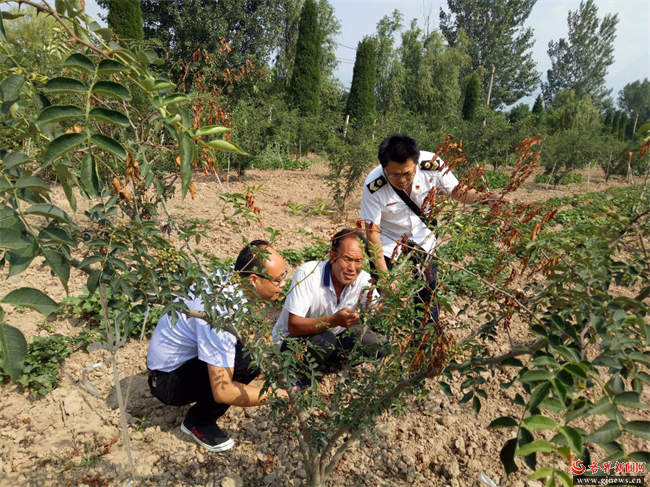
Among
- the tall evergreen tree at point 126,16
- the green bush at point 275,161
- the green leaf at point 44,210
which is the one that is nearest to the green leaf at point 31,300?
the green leaf at point 44,210

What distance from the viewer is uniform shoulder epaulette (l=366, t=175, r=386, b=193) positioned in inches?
107

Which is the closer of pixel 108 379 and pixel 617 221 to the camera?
pixel 617 221

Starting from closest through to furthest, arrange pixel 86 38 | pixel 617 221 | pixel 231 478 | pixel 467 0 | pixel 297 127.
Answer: pixel 86 38 → pixel 617 221 → pixel 231 478 → pixel 297 127 → pixel 467 0

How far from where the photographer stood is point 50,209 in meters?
0.90

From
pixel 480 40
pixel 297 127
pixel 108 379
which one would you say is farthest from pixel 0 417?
pixel 480 40

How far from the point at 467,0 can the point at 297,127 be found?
29.5m

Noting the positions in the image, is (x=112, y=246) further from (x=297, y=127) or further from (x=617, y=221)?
(x=297, y=127)

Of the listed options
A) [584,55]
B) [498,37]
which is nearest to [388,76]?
[498,37]

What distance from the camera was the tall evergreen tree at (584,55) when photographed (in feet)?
123

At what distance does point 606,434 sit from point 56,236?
1189 millimetres

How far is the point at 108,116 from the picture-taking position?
2.79ft

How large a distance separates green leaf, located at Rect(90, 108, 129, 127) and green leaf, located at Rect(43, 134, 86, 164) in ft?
0.17

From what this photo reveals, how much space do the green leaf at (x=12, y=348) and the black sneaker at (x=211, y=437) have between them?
1.64 m

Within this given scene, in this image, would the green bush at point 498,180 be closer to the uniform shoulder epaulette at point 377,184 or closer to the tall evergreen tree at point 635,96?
the uniform shoulder epaulette at point 377,184
